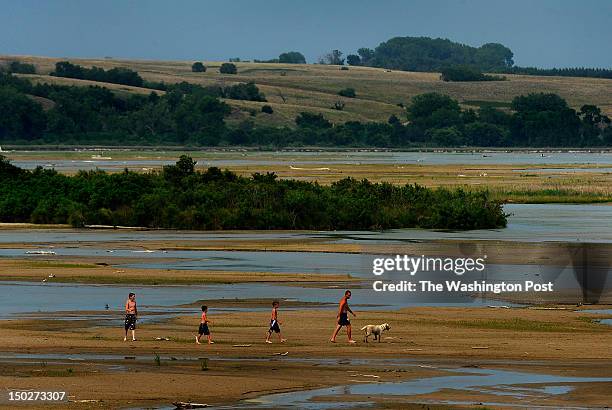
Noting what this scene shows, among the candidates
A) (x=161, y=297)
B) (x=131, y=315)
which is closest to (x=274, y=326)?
(x=131, y=315)

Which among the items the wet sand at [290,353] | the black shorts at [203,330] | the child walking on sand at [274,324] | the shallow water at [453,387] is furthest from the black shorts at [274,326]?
the shallow water at [453,387]

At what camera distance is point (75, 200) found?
71.5 meters

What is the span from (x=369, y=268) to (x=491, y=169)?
3496 inches

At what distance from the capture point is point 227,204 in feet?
226

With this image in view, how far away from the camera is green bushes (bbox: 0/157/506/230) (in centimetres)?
6738

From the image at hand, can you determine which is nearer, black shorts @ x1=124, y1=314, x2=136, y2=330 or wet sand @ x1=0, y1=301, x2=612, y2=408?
wet sand @ x1=0, y1=301, x2=612, y2=408

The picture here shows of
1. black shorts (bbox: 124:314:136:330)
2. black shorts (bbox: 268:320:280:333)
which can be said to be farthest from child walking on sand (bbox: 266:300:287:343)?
black shorts (bbox: 124:314:136:330)

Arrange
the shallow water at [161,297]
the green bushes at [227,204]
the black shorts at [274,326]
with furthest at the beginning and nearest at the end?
the green bushes at [227,204]
the shallow water at [161,297]
the black shorts at [274,326]

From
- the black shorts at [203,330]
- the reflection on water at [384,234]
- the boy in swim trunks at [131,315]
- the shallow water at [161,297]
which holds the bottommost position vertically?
the reflection on water at [384,234]

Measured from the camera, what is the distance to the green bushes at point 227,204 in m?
67.4

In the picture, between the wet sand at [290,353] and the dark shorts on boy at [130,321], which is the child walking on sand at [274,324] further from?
the dark shorts on boy at [130,321]

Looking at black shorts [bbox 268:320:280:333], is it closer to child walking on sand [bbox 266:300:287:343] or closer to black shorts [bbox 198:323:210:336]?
child walking on sand [bbox 266:300:287:343]

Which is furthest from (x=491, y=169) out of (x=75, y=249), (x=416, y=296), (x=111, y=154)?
(x=416, y=296)

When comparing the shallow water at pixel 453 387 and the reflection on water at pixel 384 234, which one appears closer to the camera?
the shallow water at pixel 453 387
